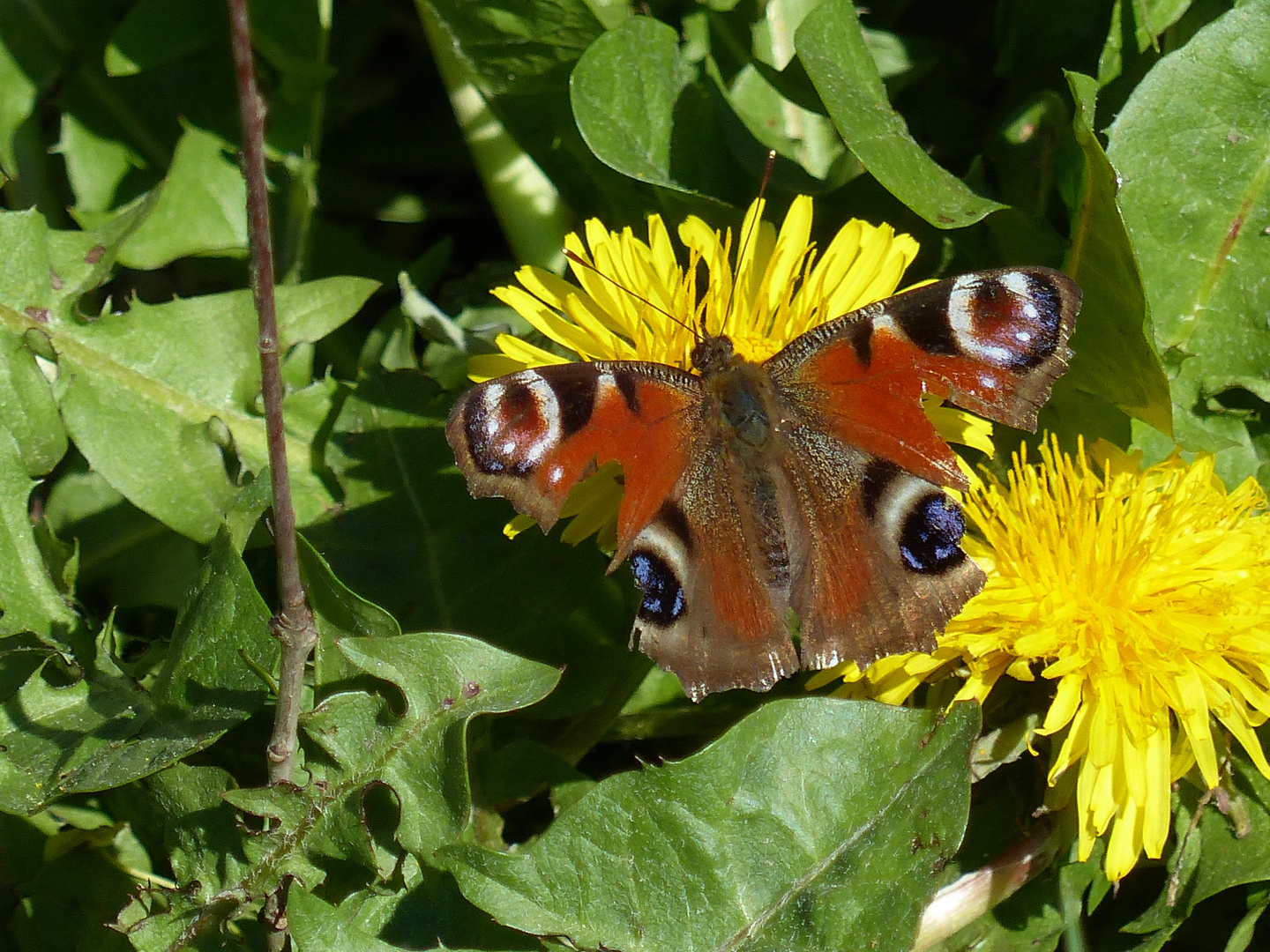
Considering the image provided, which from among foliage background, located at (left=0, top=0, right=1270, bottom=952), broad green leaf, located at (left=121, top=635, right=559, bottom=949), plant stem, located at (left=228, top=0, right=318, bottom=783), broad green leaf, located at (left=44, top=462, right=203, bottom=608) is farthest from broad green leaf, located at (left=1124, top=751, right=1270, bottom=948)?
broad green leaf, located at (left=44, top=462, right=203, bottom=608)

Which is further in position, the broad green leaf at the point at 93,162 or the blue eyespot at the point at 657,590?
the broad green leaf at the point at 93,162

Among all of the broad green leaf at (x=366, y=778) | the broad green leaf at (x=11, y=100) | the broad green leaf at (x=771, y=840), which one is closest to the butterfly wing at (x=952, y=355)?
the broad green leaf at (x=771, y=840)

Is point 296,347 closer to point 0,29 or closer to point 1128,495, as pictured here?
point 0,29

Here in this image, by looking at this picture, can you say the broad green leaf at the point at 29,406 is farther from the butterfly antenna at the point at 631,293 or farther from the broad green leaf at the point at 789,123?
the broad green leaf at the point at 789,123

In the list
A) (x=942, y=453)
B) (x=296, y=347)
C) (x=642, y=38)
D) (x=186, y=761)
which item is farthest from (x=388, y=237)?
(x=942, y=453)

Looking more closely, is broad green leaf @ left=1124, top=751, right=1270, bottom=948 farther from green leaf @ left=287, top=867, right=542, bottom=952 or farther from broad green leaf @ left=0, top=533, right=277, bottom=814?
broad green leaf @ left=0, top=533, right=277, bottom=814

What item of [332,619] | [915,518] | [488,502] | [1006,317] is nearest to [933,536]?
[915,518]

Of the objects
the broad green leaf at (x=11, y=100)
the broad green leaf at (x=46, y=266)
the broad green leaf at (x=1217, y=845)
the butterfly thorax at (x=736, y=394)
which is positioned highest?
the broad green leaf at (x=11, y=100)
